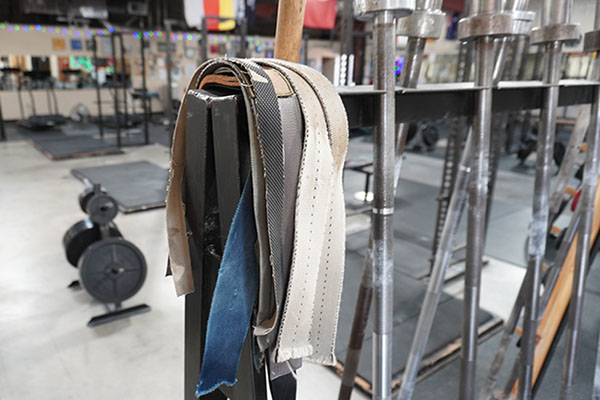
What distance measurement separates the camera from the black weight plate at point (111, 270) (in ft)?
8.95

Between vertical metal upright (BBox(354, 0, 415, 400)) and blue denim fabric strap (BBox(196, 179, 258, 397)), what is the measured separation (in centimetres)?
24

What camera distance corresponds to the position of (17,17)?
11.8 metres

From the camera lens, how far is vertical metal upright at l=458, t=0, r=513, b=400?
913 millimetres

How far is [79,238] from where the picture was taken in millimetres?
3051

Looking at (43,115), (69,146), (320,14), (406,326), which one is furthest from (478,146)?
(43,115)

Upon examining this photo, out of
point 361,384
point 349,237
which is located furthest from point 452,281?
point 361,384

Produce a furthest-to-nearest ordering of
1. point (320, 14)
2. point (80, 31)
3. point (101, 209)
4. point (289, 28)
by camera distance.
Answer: point (80, 31) < point (320, 14) < point (101, 209) < point (289, 28)

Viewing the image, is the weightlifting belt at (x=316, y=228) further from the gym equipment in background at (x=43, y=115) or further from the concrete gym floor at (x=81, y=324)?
the gym equipment in background at (x=43, y=115)

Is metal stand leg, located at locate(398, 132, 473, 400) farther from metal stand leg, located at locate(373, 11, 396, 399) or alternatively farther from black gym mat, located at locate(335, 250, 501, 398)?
black gym mat, located at locate(335, 250, 501, 398)

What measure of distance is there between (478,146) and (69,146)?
27.6ft

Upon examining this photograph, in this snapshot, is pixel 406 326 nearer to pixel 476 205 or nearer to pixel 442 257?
pixel 442 257

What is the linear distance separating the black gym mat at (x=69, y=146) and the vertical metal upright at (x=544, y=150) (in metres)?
7.35

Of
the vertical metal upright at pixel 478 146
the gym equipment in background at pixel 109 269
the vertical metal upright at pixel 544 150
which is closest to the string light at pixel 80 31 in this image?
the gym equipment in background at pixel 109 269

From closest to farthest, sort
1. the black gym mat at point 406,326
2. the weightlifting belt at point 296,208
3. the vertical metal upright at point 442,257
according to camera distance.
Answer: the weightlifting belt at point 296,208 < the vertical metal upright at point 442,257 < the black gym mat at point 406,326
